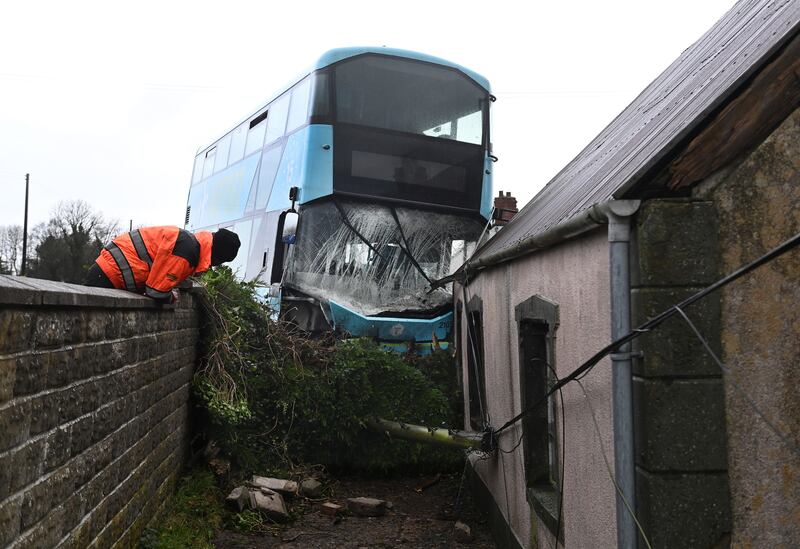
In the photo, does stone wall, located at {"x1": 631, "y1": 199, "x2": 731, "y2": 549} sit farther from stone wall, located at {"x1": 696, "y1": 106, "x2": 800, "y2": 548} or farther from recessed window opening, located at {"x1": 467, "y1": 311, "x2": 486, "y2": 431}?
recessed window opening, located at {"x1": 467, "y1": 311, "x2": 486, "y2": 431}

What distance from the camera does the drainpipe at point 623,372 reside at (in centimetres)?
349

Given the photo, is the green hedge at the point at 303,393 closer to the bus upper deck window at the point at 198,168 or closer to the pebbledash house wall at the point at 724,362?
the pebbledash house wall at the point at 724,362

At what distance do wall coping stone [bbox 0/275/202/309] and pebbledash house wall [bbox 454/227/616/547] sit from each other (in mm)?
2706

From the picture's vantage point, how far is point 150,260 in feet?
20.0

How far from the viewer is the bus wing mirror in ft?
34.3

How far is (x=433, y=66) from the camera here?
11414mm

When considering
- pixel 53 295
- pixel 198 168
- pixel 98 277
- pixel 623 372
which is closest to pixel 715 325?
pixel 623 372

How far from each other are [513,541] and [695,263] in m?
3.87

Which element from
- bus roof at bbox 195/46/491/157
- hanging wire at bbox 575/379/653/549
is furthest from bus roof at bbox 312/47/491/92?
hanging wire at bbox 575/379/653/549

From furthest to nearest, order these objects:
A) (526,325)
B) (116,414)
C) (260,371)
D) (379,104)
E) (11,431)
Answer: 1. (379,104)
2. (260,371)
3. (526,325)
4. (116,414)
5. (11,431)

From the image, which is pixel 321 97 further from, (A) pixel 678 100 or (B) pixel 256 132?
(A) pixel 678 100

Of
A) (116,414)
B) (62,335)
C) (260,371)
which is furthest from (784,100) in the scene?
(260,371)

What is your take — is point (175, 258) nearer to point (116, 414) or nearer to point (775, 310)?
point (116, 414)

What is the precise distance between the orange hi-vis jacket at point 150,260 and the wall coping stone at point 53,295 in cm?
86
